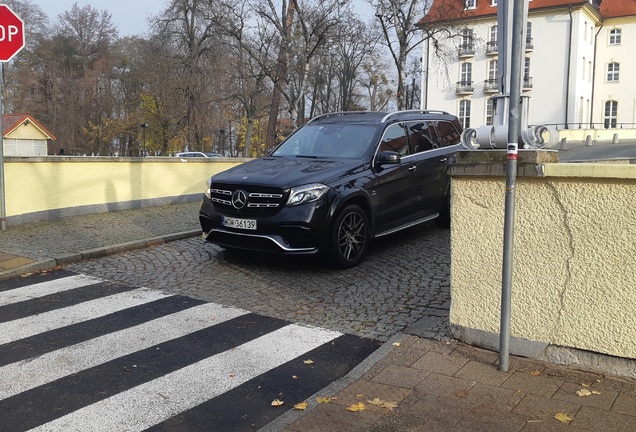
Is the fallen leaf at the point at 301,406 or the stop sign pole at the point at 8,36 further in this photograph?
the stop sign pole at the point at 8,36

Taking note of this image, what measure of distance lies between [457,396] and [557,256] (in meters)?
1.26

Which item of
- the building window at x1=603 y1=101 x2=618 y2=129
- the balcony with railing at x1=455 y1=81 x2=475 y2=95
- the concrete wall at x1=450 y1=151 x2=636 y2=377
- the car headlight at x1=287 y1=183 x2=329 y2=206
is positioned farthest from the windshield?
the building window at x1=603 y1=101 x2=618 y2=129

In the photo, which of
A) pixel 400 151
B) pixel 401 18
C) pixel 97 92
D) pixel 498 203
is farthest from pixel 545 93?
pixel 498 203

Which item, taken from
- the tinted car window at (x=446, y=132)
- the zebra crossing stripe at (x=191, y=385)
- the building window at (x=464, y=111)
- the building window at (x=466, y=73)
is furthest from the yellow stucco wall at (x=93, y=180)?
the building window at (x=466, y=73)

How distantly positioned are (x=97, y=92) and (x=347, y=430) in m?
63.6

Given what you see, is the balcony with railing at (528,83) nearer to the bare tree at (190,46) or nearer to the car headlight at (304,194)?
the bare tree at (190,46)

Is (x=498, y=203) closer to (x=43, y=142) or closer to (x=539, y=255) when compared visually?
(x=539, y=255)

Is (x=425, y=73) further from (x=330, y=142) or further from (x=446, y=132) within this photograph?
(x=330, y=142)

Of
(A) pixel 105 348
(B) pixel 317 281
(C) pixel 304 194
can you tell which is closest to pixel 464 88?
(C) pixel 304 194

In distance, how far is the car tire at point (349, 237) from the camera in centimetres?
739

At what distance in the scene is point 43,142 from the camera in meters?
54.2

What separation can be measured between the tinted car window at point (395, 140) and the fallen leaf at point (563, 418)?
5.15m

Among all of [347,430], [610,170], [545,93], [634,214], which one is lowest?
[347,430]

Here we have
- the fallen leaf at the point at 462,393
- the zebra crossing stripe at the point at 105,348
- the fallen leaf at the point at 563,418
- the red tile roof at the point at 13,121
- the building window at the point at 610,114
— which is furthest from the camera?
the building window at the point at 610,114
